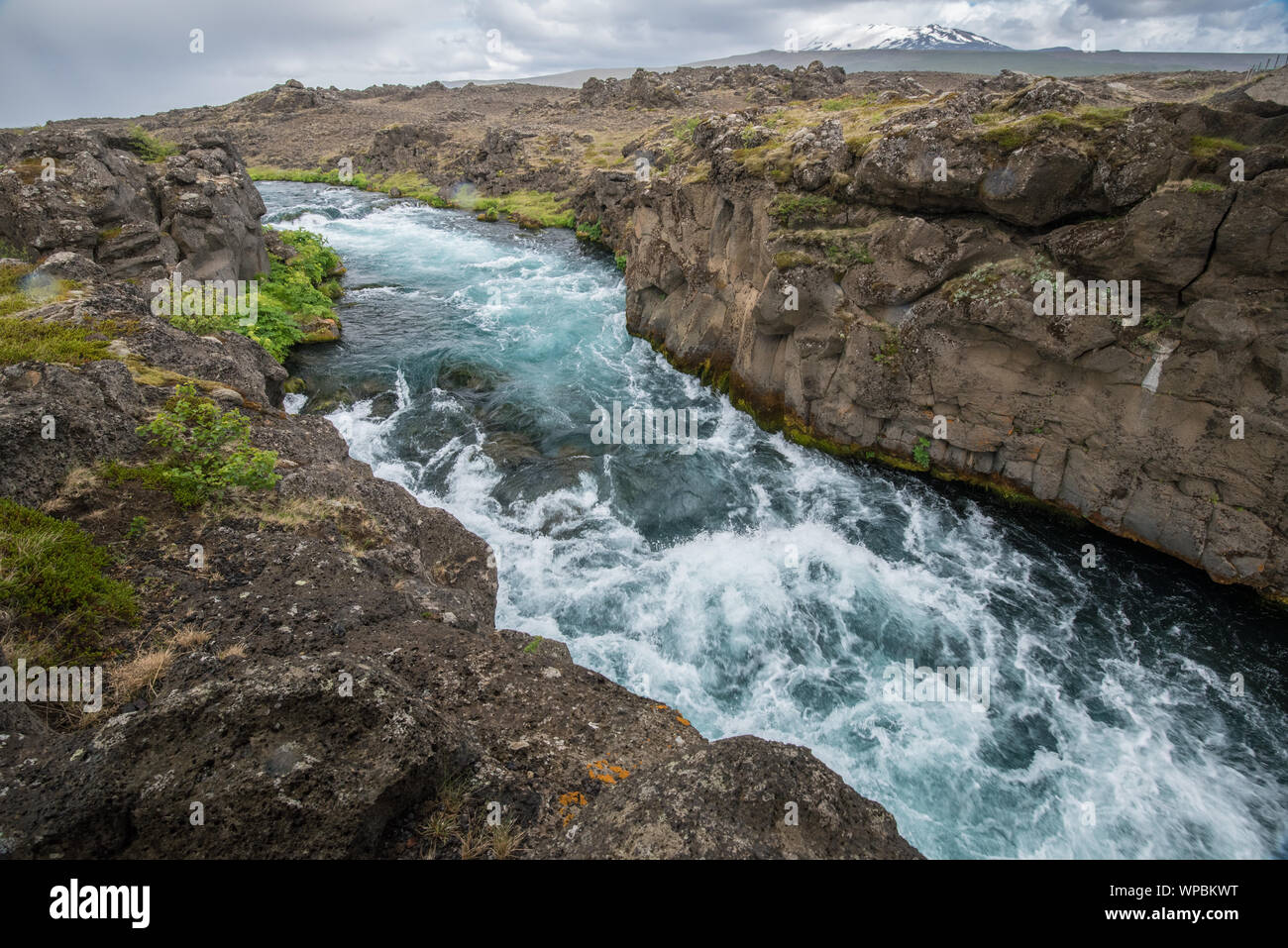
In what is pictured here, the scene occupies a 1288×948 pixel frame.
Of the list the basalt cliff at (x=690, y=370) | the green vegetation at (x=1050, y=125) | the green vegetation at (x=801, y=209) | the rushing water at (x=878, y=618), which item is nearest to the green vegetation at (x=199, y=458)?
the basalt cliff at (x=690, y=370)

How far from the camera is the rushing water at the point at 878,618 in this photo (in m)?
10.3

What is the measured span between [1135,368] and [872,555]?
22.8ft

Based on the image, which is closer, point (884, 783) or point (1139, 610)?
point (884, 783)

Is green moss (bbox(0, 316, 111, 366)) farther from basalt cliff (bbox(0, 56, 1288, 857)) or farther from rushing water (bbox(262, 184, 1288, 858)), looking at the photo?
rushing water (bbox(262, 184, 1288, 858))

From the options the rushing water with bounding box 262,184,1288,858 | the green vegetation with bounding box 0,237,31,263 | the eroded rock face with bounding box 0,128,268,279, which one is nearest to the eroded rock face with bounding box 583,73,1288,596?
the rushing water with bounding box 262,184,1288,858

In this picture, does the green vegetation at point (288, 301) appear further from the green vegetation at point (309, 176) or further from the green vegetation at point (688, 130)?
the green vegetation at point (309, 176)

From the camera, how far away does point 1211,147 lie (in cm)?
1170

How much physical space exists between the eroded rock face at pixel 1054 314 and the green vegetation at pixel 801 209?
2.7 inches

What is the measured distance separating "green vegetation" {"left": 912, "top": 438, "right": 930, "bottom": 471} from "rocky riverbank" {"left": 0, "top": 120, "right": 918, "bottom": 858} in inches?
481

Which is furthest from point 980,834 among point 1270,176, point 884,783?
point 1270,176

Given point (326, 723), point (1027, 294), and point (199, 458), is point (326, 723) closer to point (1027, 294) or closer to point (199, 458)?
point (199, 458)

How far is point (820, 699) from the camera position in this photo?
1185cm

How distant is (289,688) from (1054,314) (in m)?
16.1
